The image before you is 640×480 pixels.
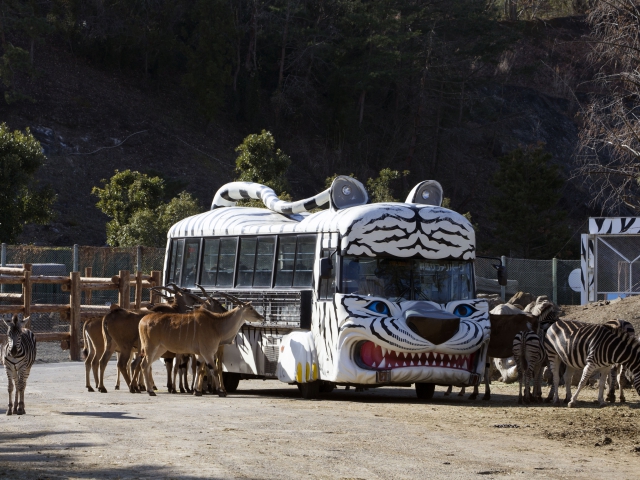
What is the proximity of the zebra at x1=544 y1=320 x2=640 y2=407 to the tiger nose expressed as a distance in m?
1.98

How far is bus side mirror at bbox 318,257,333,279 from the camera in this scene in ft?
54.5

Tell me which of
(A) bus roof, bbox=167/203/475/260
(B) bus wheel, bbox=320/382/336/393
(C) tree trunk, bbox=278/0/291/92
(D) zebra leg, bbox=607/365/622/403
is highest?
(C) tree trunk, bbox=278/0/291/92

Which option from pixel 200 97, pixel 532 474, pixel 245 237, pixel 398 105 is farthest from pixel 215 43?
pixel 532 474

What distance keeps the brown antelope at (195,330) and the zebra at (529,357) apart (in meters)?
4.36

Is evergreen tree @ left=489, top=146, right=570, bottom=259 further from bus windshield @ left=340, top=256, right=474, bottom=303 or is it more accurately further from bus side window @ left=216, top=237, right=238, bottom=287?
bus windshield @ left=340, top=256, right=474, bottom=303

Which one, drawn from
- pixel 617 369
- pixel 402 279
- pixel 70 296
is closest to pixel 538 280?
pixel 70 296

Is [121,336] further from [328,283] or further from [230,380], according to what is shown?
[328,283]

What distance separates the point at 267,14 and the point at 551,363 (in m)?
51.3

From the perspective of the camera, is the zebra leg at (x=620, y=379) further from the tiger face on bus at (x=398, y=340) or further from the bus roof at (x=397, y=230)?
the bus roof at (x=397, y=230)

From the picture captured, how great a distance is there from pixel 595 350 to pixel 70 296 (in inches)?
554

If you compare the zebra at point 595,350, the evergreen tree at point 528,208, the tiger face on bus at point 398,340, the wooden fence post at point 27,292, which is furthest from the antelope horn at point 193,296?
the evergreen tree at point 528,208

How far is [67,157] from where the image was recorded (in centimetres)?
5653

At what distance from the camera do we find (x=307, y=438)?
1223 cm

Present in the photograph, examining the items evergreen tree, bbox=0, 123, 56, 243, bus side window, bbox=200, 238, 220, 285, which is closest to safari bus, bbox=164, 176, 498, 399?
bus side window, bbox=200, 238, 220, 285
